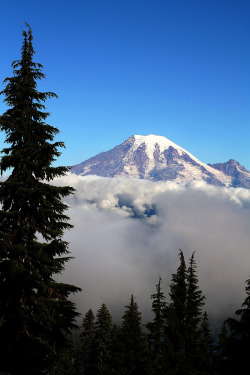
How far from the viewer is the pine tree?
1141 cm

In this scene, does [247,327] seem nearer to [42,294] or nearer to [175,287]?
[42,294]

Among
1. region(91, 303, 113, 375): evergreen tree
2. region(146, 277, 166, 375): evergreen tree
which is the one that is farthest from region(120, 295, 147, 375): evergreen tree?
region(91, 303, 113, 375): evergreen tree

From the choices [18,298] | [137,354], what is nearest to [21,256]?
[18,298]

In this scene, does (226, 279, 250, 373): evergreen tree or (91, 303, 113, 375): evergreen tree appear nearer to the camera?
(226, 279, 250, 373): evergreen tree

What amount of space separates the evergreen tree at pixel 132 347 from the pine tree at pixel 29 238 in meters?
23.8

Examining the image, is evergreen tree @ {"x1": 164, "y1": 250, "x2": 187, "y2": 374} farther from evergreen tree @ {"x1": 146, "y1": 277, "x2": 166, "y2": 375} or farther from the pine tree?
the pine tree

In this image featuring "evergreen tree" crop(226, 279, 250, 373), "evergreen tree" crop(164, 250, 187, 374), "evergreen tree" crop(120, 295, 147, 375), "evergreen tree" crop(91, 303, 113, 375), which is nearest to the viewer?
"evergreen tree" crop(226, 279, 250, 373)

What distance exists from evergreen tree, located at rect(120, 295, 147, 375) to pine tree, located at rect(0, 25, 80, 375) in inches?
938

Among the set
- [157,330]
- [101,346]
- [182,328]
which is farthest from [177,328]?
[101,346]

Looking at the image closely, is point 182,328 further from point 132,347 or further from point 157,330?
point 132,347

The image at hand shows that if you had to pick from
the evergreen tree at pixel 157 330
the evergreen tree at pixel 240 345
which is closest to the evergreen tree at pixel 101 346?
the evergreen tree at pixel 157 330

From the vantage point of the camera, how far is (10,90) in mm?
13758

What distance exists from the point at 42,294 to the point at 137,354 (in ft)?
84.5

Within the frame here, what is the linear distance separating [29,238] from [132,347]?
26.7 meters
